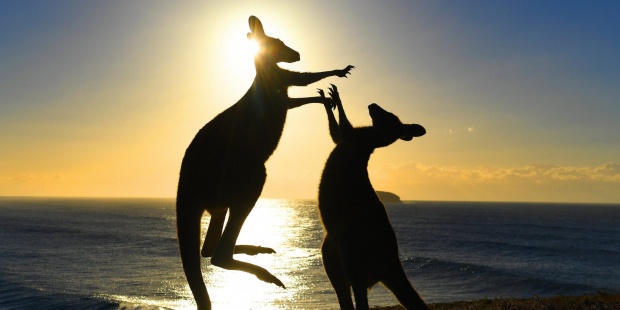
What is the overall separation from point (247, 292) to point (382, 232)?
3374 centimetres

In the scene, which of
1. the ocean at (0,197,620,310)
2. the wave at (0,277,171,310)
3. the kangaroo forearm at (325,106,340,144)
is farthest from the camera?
the ocean at (0,197,620,310)

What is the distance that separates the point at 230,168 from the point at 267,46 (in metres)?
1.09

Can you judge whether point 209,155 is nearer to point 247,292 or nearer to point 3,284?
point 247,292

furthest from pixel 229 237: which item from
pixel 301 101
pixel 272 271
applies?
Result: pixel 272 271

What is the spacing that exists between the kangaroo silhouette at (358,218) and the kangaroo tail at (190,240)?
1191mm

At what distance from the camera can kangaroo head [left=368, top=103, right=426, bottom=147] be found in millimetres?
4488

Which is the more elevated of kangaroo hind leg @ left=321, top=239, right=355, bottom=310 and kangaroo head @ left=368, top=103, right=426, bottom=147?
kangaroo head @ left=368, top=103, right=426, bottom=147

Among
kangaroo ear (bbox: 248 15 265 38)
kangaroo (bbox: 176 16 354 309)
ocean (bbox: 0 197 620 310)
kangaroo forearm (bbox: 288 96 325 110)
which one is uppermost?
kangaroo ear (bbox: 248 15 265 38)

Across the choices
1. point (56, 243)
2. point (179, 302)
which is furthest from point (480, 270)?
point (56, 243)

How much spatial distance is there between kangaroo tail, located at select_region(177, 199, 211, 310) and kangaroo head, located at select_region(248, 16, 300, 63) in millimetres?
1342

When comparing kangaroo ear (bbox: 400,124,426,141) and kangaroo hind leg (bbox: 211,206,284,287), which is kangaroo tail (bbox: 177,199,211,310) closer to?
kangaroo hind leg (bbox: 211,206,284,287)

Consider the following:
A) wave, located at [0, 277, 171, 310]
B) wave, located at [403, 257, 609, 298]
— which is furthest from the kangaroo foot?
wave, located at [403, 257, 609, 298]

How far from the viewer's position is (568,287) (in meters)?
41.5

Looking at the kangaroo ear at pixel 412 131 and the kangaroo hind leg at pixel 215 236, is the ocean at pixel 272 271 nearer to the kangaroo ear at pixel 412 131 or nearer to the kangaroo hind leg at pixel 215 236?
the kangaroo hind leg at pixel 215 236
